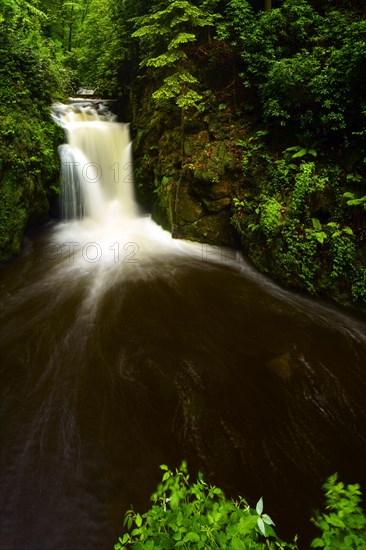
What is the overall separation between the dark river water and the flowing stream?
2 cm

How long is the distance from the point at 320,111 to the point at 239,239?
3460 mm

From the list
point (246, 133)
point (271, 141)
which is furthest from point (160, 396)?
point (246, 133)

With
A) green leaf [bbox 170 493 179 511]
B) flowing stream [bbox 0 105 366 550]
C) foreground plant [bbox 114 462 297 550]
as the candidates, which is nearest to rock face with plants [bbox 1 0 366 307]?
flowing stream [bbox 0 105 366 550]

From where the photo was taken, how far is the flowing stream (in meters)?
3.06

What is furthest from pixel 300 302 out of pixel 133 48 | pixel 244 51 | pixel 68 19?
pixel 68 19

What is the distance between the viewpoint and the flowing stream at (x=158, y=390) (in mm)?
3064

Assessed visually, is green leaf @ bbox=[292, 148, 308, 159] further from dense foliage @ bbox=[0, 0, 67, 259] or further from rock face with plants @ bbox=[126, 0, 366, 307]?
dense foliage @ bbox=[0, 0, 67, 259]

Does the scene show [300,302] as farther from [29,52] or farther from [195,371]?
[29,52]

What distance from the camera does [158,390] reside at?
430cm

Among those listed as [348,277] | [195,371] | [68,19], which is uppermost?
[68,19]

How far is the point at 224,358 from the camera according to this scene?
16.2 ft

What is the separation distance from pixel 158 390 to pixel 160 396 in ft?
0.37

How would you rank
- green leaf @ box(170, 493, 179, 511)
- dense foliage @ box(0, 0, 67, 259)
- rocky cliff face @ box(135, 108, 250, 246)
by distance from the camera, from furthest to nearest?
rocky cliff face @ box(135, 108, 250, 246) < dense foliage @ box(0, 0, 67, 259) < green leaf @ box(170, 493, 179, 511)

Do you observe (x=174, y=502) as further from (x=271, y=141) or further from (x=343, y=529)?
(x=271, y=141)
